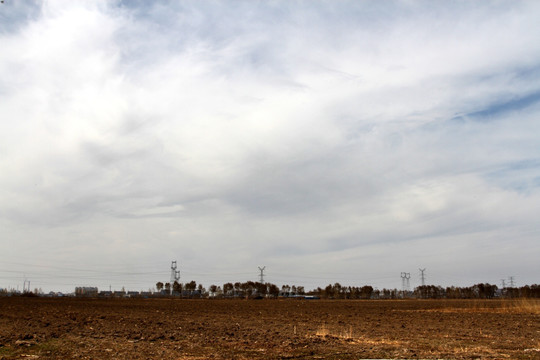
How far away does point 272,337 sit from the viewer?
23516 mm

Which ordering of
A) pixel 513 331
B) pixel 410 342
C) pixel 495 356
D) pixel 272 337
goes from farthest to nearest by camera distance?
pixel 513 331 → pixel 272 337 → pixel 410 342 → pixel 495 356

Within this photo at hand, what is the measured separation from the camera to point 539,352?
17953 millimetres

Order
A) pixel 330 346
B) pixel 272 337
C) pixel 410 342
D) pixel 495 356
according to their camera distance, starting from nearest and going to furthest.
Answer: pixel 495 356, pixel 330 346, pixel 410 342, pixel 272 337

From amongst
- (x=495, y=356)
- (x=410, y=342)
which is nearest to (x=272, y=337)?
(x=410, y=342)

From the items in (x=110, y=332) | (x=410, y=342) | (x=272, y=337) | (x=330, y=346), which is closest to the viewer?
(x=330, y=346)

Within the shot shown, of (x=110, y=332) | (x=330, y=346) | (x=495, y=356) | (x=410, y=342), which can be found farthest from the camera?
(x=110, y=332)

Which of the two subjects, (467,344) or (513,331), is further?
(513,331)

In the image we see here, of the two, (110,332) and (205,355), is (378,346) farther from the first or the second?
(110,332)

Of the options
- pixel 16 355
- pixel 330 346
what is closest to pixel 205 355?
pixel 330 346

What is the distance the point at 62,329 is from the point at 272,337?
1219cm

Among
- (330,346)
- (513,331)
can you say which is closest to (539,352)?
(330,346)

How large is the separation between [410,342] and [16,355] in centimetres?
1663

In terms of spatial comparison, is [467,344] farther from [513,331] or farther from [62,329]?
[62,329]

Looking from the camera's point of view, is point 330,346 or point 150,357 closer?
point 150,357
